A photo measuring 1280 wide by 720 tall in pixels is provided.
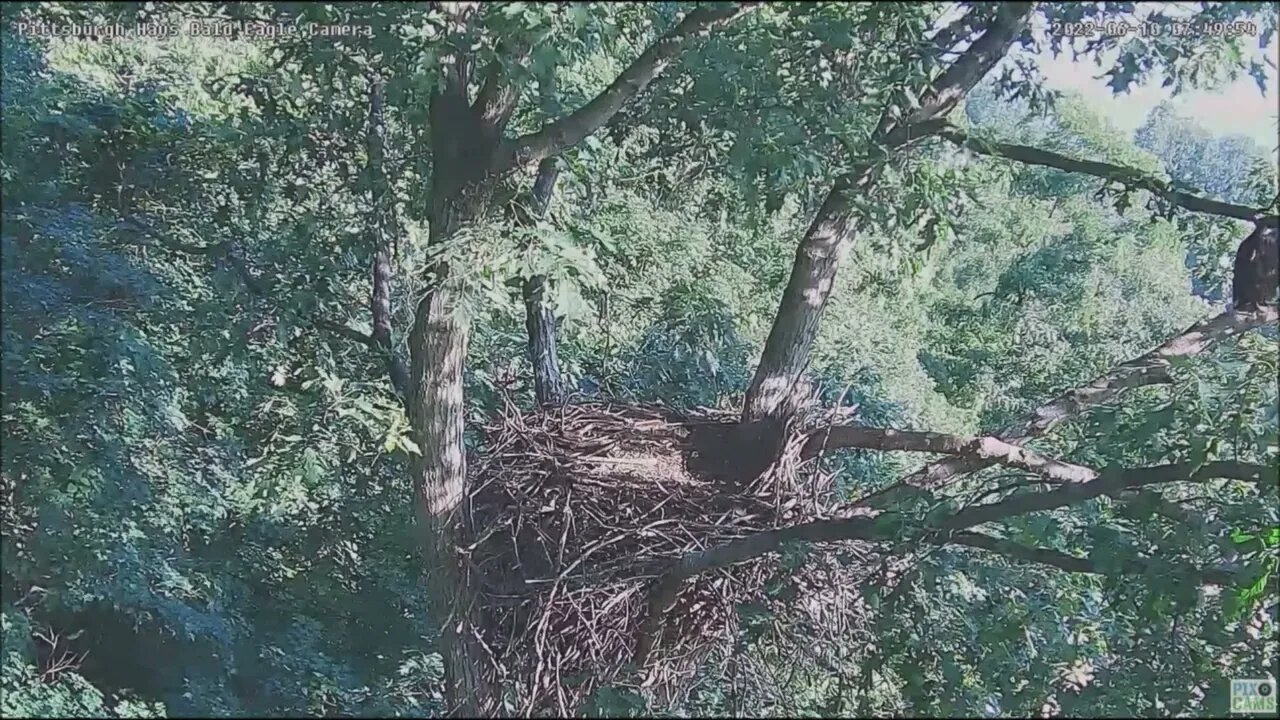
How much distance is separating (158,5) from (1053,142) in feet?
4.78

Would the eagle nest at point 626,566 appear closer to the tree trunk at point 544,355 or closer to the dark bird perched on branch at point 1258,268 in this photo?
the tree trunk at point 544,355

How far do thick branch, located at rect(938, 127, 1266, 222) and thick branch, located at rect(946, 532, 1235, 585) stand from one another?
0.50 metres

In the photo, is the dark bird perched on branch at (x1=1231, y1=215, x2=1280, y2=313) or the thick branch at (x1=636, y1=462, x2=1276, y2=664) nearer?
the thick branch at (x1=636, y1=462, x2=1276, y2=664)

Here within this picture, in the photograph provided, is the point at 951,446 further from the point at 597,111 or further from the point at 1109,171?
the point at 597,111

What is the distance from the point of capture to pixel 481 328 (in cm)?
230

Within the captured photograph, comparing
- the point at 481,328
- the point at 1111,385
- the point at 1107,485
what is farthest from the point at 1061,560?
the point at 481,328

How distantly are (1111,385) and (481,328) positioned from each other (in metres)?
1.23

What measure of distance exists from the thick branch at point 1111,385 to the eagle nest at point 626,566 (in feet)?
0.63

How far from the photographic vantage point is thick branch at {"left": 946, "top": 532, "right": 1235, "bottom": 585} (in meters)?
1.36

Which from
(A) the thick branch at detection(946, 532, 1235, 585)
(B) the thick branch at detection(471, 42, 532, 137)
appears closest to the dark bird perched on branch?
(A) the thick branch at detection(946, 532, 1235, 585)

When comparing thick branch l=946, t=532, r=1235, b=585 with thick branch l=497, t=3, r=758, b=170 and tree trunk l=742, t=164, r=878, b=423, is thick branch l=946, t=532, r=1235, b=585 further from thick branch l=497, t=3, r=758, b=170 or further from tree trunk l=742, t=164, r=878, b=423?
thick branch l=497, t=3, r=758, b=170

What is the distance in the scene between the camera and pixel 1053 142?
194 cm

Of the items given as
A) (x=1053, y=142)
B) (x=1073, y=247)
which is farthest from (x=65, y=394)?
(x=1073, y=247)

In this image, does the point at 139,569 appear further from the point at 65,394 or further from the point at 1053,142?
the point at 1053,142
